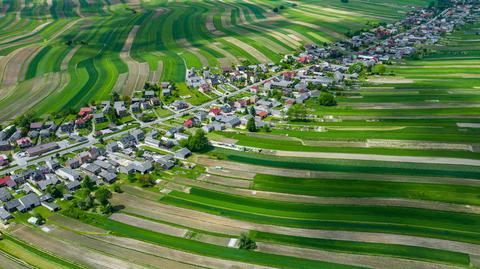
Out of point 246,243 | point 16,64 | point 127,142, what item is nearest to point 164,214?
point 246,243

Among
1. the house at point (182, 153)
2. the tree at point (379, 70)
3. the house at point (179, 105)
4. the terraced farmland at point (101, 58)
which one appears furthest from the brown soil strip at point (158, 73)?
the tree at point (379, 70)

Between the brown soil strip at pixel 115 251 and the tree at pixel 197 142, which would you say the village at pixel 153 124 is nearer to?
the tree at pixel 197 142

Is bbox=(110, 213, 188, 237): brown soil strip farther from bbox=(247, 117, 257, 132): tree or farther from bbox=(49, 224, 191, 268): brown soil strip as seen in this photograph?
bbox=(247, 117, 257, 132): tree

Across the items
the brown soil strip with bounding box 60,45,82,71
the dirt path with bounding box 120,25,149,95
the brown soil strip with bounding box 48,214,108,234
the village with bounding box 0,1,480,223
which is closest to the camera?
the brown soil strip with bounding box 48,214,108,234

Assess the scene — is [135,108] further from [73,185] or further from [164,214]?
[164,214]

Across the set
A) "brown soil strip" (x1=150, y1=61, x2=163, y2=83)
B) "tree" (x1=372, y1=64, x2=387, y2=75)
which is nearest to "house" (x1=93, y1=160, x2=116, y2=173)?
"brown soil strip" (x1=150, y1=61, x2=163, y2=83)

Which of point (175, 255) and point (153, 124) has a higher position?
point (153, 124)
